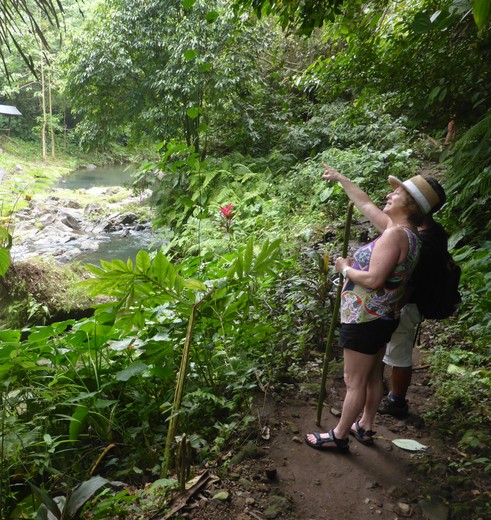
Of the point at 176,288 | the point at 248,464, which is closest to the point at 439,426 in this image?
the point at 248,464

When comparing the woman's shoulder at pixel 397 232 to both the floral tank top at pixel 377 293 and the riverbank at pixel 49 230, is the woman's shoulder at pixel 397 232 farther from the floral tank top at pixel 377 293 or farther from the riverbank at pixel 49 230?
the riverbank at pixel 49 230

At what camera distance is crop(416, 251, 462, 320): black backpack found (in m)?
2.21

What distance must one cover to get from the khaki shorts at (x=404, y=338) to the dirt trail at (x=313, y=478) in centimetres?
43

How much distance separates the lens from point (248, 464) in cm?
210

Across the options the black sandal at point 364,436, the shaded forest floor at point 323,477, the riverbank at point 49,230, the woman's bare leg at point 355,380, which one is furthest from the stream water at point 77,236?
the woman's bare leg at point 355,380

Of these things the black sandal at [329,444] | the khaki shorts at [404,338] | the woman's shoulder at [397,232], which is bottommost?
the black sandal at [329,444]

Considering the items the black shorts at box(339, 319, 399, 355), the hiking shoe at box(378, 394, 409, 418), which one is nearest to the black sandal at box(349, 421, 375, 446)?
the hiking shoe at box(378, 394, 409, 418)

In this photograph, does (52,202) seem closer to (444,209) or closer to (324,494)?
(444,209)

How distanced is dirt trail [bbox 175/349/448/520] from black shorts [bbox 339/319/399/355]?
0.66 m

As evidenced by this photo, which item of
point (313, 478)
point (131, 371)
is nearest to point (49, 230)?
point (131, 371)

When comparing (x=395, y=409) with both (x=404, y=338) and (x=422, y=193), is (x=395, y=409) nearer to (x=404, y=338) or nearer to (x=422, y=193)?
(x=404, y=338)

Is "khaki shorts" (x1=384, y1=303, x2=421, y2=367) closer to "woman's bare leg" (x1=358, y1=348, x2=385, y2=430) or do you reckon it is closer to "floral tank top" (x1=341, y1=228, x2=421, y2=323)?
"woman's bare leg" (x1=358, y1=348, x2=385, y2=430)

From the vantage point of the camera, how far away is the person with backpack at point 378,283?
1940mm

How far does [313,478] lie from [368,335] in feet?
2.59
